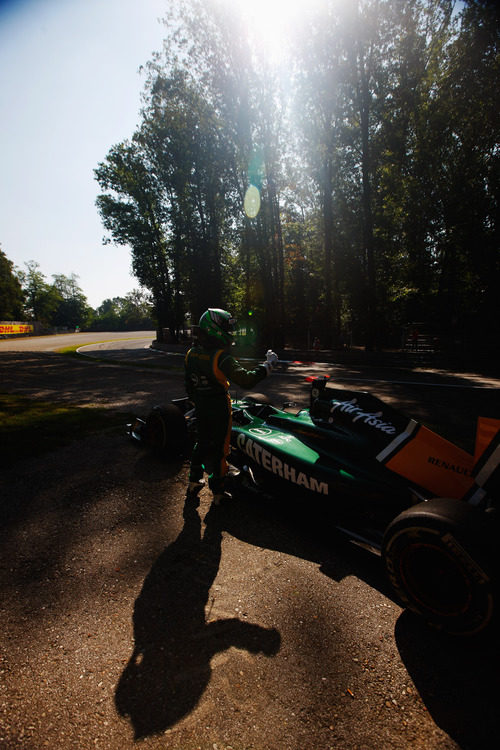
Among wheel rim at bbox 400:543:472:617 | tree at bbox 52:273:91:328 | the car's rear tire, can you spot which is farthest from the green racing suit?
tree at bbox 52:273:91:328

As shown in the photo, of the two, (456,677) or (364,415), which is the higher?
(364,415)

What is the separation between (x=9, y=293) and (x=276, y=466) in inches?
3488

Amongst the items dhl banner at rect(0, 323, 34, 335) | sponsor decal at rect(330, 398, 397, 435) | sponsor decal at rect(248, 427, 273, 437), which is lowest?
dhl banner at rect(0, 323, 34, 335)

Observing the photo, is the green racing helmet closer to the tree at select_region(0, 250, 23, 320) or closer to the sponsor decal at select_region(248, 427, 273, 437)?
the sponsor decal at select_region(248, 427, 273, 437)

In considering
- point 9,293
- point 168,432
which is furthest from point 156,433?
point 9,293

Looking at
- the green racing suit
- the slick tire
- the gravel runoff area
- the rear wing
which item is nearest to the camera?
the gravel runoff area

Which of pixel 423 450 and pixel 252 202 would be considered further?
pixel 252 202

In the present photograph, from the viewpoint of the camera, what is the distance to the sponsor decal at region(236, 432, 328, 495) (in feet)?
9.99

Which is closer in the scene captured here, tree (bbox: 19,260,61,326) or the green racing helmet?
the green racing helmet

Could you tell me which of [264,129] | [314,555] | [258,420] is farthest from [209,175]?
[314,555]

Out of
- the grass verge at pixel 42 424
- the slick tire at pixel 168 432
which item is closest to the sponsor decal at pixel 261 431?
the slick tire at pixel 168 432

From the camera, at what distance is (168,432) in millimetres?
4820

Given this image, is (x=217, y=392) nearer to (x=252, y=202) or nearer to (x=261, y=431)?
(x=261, y=431)

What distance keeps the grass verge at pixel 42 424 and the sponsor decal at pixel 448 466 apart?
4979 millimetres
